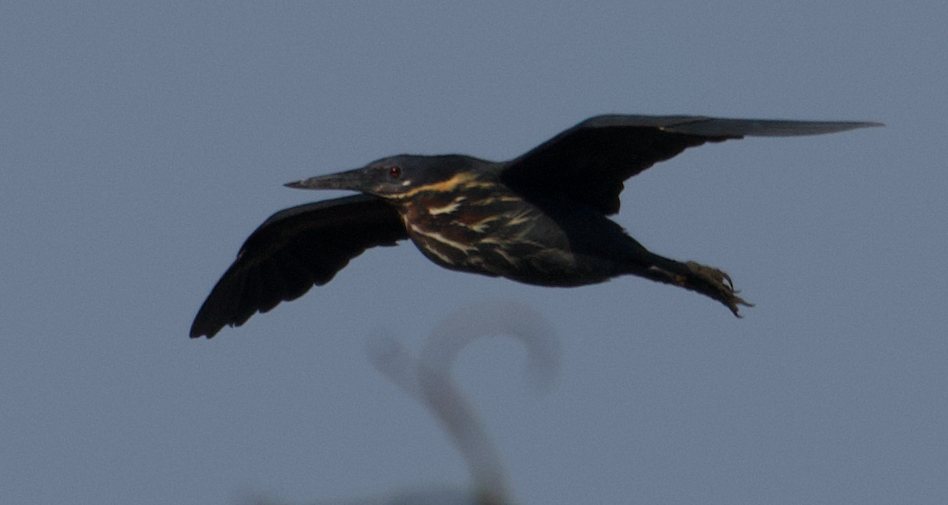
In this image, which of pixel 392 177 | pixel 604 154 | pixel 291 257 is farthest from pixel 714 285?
pixel 291 257

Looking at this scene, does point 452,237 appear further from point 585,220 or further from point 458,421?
point 458,421

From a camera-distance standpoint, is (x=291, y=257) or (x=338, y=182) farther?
(x=291, y=257)

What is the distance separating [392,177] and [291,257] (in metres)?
1.76

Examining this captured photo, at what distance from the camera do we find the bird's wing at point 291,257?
32.2ft

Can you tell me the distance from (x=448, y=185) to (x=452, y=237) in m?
0.30

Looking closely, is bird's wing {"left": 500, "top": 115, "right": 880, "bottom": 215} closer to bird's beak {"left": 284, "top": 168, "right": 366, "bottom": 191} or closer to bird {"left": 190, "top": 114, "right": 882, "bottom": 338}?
bird {"left": 190, "top": 114, "right": 882, "bottom": 338}

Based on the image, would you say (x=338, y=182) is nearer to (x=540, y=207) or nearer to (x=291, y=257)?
(x=540, y=207)

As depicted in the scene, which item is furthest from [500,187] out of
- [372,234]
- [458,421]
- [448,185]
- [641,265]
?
[458,421]

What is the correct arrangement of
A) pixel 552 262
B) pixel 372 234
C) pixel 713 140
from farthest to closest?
pixel 372 234 → pixel 552 262 → pixel 713 140

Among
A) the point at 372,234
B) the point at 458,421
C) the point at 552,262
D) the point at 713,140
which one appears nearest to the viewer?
the point at 458,421

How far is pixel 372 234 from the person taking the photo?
10.0 m

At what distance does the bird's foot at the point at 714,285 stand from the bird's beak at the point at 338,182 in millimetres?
1957

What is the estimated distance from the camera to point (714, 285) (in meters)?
8.59

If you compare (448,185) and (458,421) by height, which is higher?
(448,185)
